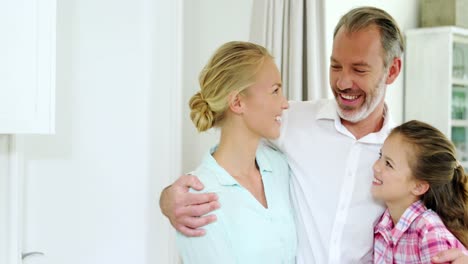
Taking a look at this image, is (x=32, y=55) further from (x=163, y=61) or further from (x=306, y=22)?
(x=306, y=22)

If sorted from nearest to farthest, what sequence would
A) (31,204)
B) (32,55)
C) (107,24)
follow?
(32,55)
(31,204)
(107,24)

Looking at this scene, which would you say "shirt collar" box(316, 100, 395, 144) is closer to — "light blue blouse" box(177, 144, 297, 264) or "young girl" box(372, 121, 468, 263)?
"young girl" box(372, 121, 468, 263)

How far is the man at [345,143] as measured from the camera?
1680 mm

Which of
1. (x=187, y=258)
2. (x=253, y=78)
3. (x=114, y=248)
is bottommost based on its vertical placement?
(x=114, y=248)

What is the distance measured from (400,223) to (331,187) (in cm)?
21

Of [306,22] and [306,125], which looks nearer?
[306,125]

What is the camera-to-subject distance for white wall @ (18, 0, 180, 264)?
86.5 inches

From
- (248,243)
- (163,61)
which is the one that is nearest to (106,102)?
(163,61)

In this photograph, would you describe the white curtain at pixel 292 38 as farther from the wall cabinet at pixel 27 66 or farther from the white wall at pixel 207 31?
the wall cabinet at pixel 27 66

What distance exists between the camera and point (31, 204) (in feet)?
6.86

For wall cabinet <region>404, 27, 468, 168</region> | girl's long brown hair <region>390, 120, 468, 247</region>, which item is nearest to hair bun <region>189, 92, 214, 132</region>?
girl's long brown hair <region>390, 120, 468, 247</region>

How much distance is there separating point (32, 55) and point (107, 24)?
0.73m

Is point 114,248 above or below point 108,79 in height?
below

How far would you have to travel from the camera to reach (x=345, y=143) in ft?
5.81
